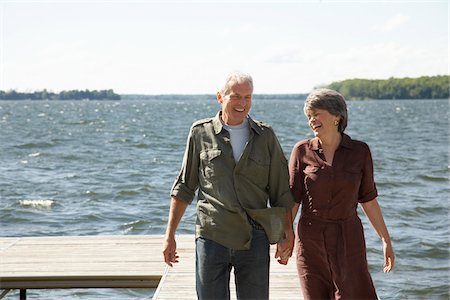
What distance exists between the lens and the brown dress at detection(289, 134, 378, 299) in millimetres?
3742

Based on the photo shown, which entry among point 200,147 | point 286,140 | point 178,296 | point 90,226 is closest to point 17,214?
point 90,226

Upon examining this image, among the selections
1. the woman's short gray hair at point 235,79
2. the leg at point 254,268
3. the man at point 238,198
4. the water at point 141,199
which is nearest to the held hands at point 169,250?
the man at point 238,198

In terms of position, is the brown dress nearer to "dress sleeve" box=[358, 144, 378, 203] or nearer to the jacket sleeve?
"dress sleeve" box=[358, 144, 378, 203]

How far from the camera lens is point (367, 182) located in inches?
151

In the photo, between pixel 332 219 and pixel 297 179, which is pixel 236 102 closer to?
pixel 297 179

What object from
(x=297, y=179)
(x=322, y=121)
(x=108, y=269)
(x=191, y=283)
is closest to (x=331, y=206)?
(x=297, y=179)

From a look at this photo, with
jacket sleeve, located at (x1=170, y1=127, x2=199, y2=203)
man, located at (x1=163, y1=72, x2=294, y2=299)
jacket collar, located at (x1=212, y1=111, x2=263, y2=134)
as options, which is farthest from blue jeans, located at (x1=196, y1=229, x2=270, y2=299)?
jacket collar, located at (x1=212, y1=111, x2=263, y2=134)

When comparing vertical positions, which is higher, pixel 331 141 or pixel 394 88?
pixel 394 88

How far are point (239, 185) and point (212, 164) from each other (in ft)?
0.55

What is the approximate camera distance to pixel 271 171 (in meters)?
3.68

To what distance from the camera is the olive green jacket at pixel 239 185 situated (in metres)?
3.61

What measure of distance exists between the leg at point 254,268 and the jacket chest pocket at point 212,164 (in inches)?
13.0

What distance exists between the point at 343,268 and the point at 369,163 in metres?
0.54

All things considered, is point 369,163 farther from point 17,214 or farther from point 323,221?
point 17,214
